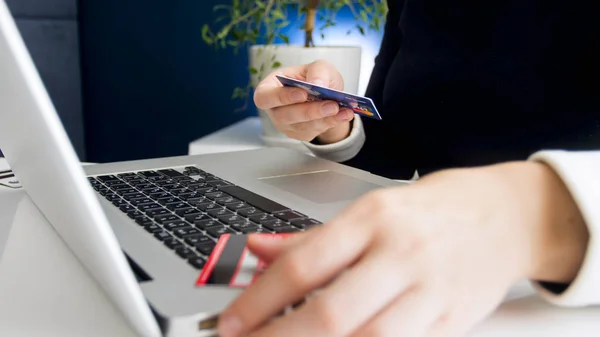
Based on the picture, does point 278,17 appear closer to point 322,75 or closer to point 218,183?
point 322,75

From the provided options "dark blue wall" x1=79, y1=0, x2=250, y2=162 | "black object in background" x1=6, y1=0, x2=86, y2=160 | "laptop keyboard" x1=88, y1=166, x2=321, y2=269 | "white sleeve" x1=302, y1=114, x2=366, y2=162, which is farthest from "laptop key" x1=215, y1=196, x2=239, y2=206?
"black object in background" x1=6, y1=0, x2=86, y2=160

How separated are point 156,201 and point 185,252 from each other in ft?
0.53

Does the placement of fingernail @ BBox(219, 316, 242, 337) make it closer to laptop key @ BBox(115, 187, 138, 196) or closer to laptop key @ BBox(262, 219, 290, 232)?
laptop key @ BBox(262, 219, 290, 232)

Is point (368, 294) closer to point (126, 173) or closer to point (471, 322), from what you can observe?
point (471, 322)

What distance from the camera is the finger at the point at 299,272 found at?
26 cm

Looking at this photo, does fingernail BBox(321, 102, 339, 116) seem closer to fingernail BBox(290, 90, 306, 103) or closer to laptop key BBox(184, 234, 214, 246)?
fingernail BBox(290, 90, 306, 103)

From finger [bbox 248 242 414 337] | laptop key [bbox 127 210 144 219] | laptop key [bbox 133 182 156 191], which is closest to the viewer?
finger [bbox 248 242 414 337]

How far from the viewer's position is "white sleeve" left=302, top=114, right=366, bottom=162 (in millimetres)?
831

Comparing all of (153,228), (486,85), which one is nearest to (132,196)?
(153,228)

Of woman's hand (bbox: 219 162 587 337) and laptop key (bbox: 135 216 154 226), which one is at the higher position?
woman's hand (bbox: 219 162 587 337)

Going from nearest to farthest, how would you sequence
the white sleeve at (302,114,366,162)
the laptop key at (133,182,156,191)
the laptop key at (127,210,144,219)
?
the laptop key at (127,210,144,219), the laptop key at (133,182,156,191), the white sleeve at (302,114,366,162)

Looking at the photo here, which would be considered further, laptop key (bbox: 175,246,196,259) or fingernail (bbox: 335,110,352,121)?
fingernail (bbox: 335,110,352,121)

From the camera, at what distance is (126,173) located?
64cm

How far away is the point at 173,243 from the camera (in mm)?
387
